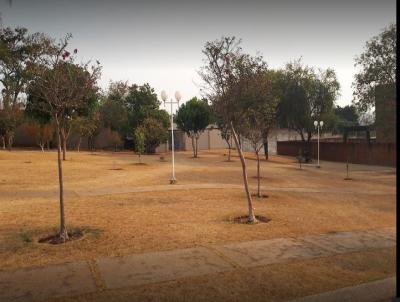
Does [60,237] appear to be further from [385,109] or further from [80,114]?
[385,109]

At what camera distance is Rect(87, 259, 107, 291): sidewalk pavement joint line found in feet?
19.4

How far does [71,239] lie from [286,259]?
466 cm

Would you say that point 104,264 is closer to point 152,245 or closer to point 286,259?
point 152,245

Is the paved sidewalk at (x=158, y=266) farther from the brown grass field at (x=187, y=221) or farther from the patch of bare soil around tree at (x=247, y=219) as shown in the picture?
the patch of bare soil around tree at (x=247, y=219)

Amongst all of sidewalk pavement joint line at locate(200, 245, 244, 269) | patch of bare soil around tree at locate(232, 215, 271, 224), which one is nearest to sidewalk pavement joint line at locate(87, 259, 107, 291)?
sidewalk pavement joint line at locate(200, 245, 244, 269)

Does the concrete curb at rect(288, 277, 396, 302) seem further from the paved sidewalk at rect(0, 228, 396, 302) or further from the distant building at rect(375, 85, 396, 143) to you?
the distant building at rect(375, 85, 396, 143)

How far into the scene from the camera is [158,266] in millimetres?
6957

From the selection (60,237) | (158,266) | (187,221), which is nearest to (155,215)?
(187,221)

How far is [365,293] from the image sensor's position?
19.9 feet

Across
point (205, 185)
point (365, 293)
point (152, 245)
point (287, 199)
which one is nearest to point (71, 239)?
point (152, 245)

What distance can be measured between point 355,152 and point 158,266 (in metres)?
40.7

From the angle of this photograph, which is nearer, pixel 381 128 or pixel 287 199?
pixel 287 199

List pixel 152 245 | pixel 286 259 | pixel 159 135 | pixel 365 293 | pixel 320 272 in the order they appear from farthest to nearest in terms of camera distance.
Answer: pixel 159 135 < pixel 152 245 < pixel 286 259 < pixel 320 272 < pixel 365 293

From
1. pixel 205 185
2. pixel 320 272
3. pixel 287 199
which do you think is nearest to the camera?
pixel 320 272
